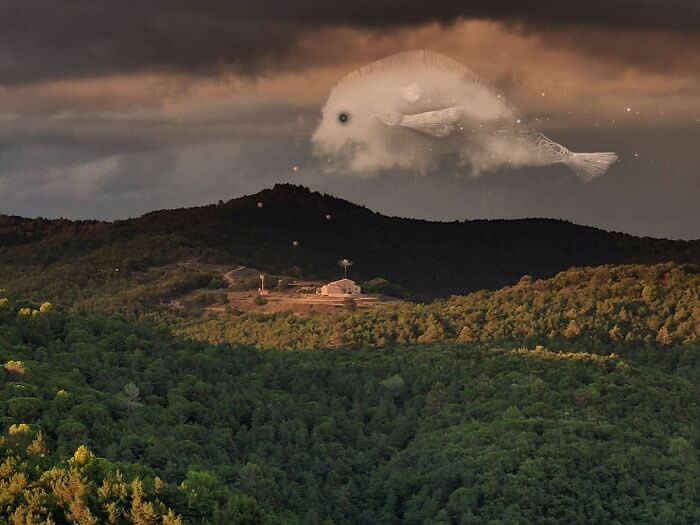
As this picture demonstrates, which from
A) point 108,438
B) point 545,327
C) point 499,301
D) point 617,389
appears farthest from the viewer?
point 499,301

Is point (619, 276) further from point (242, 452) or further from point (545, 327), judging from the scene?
point (242, 452)

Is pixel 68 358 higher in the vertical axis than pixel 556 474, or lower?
higher

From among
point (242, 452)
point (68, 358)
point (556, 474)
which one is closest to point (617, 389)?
point (556, 474)

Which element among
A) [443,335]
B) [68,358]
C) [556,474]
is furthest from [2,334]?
[443,335]

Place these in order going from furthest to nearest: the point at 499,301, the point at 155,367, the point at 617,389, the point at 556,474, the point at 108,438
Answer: the point at 499,301 < the point at 617,389 < the point at 155,367 < the point at 556,474 < the point at 108,438

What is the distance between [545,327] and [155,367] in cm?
5694

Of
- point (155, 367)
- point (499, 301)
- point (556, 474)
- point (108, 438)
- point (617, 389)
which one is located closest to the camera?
point (108, 438)

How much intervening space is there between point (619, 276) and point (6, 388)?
98875 mm

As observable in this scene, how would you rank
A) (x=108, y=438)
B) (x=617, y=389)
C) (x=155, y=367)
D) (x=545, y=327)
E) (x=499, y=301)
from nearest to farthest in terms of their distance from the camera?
(x=108, y=438) → (x=155, y=367) → (x=617, y=389) → (x=545, y=327) → (x=499, y=301)

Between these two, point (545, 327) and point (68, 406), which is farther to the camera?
point (545, 327)

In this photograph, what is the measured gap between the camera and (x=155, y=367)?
11319cm

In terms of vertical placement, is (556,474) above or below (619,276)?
Answer: below

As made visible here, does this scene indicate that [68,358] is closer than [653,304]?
Yes

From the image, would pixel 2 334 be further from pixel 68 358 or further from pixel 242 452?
pixel 242 452
